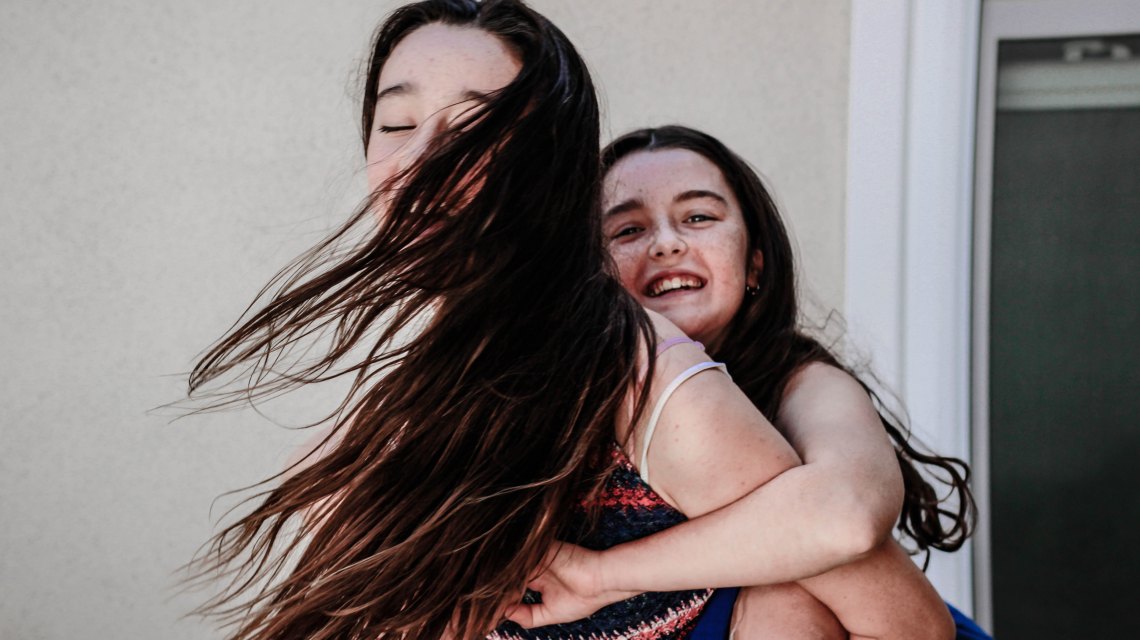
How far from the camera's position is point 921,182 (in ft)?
7.27

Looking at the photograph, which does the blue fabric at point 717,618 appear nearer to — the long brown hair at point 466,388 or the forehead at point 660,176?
the long brown hair at point 466,388

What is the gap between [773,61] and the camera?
2275 millimetres

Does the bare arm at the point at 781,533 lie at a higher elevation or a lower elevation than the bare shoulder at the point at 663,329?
lower

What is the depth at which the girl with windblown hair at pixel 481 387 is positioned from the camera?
980mm

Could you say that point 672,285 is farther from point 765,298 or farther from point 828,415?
point 828,415

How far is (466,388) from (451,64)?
0.37 m

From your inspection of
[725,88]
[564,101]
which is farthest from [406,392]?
[725,88]

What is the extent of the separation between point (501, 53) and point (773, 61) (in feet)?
4.51

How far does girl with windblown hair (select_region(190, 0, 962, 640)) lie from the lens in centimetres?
98

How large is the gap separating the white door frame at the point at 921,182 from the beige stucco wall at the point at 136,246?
81cm

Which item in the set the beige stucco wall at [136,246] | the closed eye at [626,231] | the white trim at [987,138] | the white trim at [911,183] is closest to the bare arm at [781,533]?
the closed eye at [626,231]

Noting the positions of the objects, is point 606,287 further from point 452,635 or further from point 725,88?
point 725,88

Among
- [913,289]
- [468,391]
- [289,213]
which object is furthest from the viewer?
[289,213]

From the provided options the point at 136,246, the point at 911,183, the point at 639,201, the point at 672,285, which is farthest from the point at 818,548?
the point at 136,246
